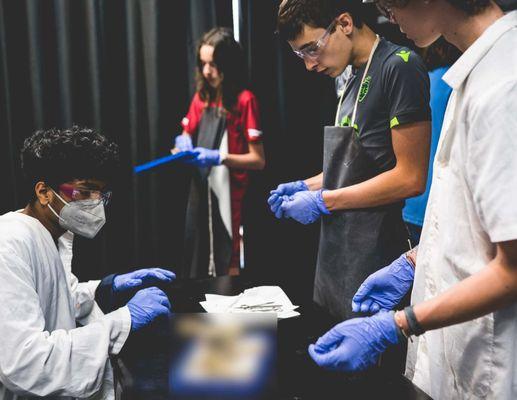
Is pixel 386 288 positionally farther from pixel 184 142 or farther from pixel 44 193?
pixel 184 142

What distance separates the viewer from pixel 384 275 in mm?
1494

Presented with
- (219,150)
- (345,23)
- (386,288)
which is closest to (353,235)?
(386,288)

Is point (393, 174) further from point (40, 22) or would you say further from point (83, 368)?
point (40, 22)

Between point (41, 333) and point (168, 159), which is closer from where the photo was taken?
point (41, 333)

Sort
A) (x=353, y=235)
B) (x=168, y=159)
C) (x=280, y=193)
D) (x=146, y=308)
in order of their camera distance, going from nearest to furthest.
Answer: (x=146, y=308), (x=353, y=235), (x=280, y=193), (x=168, y=159)

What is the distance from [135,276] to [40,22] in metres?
2.00

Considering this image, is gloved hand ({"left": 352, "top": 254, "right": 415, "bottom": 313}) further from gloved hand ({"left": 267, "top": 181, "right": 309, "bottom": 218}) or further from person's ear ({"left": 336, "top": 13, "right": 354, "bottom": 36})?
person's ear ({"left": 336, "top": 13, "right": 354, "bottom": 36})

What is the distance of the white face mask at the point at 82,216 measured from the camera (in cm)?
155

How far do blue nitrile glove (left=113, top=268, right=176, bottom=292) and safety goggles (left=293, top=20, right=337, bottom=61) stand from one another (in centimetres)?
85

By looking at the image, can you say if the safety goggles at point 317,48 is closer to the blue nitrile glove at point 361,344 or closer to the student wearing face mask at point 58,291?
the student wearing face mask at point 58,291

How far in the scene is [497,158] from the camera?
0.93 m

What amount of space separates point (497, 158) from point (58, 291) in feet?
3.69

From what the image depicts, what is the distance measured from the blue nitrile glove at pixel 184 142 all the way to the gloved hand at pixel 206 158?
4.6 inches

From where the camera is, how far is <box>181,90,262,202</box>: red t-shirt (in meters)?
3.13
